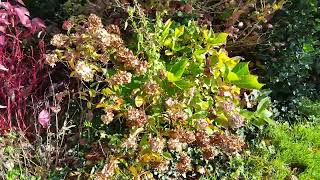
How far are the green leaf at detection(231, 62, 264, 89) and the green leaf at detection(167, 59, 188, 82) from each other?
1.40 feet

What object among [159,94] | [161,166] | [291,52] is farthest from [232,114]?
[291,52]

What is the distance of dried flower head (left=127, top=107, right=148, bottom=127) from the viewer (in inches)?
143

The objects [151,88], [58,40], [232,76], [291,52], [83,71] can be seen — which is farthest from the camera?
[291,52]

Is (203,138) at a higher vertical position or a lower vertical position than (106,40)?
lower

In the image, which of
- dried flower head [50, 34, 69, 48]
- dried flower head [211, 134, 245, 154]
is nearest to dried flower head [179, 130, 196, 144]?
dried flower head [211, 134, 245, 154]

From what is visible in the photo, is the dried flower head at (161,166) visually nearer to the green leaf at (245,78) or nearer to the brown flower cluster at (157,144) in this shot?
the brown flower cluster at (157,144)

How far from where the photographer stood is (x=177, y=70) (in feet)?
12.9

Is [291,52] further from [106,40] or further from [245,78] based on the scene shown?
[106,40]

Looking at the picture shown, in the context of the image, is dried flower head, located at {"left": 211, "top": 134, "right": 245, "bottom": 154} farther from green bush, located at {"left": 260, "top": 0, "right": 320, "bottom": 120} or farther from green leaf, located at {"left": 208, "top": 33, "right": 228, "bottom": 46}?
green bush, located at {"left": 260, "top": 0, "right": 320, "bottom": 120}

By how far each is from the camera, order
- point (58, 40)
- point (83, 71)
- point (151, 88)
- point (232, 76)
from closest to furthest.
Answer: point (83, 71)
point (151, 88)
point (58, 40)
point (232, 76)

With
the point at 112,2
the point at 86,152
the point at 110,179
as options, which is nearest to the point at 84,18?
the point at 112,2

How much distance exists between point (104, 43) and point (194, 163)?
112cm

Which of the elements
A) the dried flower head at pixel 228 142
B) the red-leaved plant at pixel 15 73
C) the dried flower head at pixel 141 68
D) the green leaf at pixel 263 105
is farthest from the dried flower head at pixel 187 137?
the red-leaved plant at pixel 15 73

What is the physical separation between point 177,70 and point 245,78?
1.72ft
